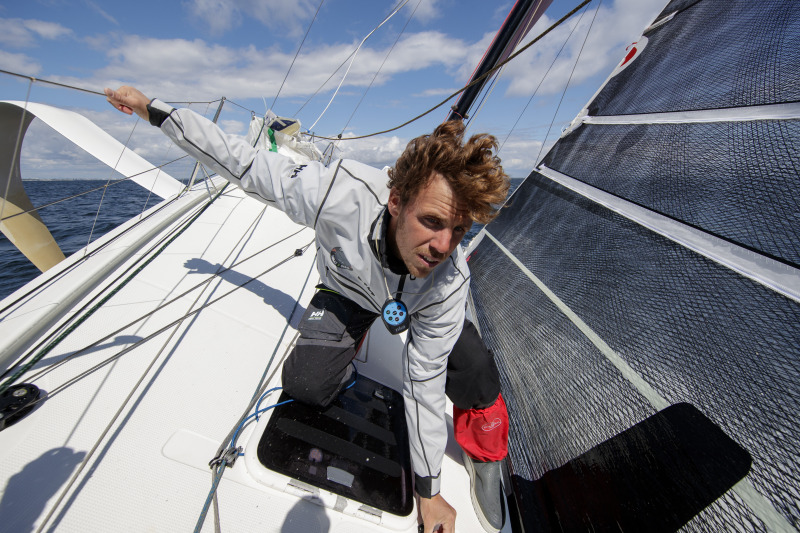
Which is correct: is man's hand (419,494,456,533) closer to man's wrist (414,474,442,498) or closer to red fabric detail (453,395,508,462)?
man's wrist (414,474,442,498)

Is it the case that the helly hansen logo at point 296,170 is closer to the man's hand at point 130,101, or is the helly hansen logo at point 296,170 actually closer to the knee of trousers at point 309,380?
the man's hand at point 130,101

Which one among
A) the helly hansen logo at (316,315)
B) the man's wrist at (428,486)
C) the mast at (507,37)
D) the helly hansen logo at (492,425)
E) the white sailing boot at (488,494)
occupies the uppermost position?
the mast at (507,37)

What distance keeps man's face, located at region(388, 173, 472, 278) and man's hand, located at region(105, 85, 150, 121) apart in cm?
112

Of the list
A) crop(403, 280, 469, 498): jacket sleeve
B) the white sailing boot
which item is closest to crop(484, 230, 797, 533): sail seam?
crop(403, 280, 469, 498): jacket sleeve

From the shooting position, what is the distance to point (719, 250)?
102cm

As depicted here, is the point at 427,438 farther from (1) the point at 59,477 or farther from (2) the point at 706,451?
(1) the point at 59,477

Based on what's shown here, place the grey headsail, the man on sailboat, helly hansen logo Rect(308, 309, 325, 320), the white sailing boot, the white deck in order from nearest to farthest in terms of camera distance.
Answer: the grey headsail → the white deck → the man on sailboat → the white sailing boot → helly hansen logo Rect(308, 309, 325, 320)

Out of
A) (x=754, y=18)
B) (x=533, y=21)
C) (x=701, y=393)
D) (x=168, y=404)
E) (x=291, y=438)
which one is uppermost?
(x=533, y=21)

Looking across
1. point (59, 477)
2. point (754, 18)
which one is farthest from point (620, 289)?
point (59, 477)

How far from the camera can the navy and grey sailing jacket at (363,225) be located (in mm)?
1222

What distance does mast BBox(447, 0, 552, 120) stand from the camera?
2329mm

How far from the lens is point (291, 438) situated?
1.22 meters

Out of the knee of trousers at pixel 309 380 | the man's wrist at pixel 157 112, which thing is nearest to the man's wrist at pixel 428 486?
the knee of trousers at pixel 309 380

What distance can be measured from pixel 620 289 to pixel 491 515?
3.42 feet
